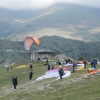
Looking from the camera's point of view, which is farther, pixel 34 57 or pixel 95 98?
pixel 34 57

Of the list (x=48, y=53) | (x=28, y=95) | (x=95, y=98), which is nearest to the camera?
(x=95, y=98)

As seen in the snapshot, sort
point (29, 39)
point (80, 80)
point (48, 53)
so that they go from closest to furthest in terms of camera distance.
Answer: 1. point (80, 80)
2. point (29, 39)
3. point (48, 53)

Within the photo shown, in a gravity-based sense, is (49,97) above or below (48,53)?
below

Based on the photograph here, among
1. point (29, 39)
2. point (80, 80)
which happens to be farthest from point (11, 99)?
point (29, 39)

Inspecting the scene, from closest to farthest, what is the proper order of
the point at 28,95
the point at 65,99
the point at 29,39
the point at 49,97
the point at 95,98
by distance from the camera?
1. the point at 95,98
2. the point at 65,99
3. the point at 49,97
4. the point at 28,95
5. the point at 29,39

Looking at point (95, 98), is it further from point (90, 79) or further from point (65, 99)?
point (90, 79)

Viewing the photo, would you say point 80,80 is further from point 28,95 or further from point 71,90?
point 28,95

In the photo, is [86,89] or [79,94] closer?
[79,94]

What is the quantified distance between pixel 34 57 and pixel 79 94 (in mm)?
94983

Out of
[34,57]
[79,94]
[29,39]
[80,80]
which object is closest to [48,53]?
[34,57]

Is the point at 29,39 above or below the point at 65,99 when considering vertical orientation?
above

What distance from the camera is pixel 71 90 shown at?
32219 millimetres

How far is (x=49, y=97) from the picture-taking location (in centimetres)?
3066

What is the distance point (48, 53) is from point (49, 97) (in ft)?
298
